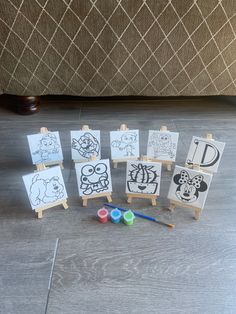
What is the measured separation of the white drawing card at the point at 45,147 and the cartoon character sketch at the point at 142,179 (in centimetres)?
29

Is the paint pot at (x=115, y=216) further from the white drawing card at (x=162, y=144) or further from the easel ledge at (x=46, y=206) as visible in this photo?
the white drawing card at (x=162, y=144)

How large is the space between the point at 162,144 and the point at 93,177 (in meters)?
0.27

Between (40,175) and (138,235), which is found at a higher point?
(40,175)

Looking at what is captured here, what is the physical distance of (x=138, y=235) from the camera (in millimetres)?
773

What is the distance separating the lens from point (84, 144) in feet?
3.14

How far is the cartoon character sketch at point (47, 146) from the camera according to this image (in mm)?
934

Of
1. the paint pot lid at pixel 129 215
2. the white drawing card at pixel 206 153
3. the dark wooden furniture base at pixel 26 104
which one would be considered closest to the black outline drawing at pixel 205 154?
the white drawing card at pixel 206 153

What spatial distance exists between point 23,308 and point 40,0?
3.20 feet

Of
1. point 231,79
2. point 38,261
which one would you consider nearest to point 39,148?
point 38,261

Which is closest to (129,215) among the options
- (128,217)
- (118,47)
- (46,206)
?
(128,217)

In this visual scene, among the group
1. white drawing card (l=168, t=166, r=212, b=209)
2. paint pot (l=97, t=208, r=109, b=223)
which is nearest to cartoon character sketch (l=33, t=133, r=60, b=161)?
paint pot (l=97, t=208, r=109, b=223)

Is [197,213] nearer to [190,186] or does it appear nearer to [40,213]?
[190,186]

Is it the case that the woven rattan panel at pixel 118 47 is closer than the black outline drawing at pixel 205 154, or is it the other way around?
the black outline drawing at pixel 205 154

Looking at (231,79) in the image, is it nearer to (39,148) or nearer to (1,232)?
(39,148)
